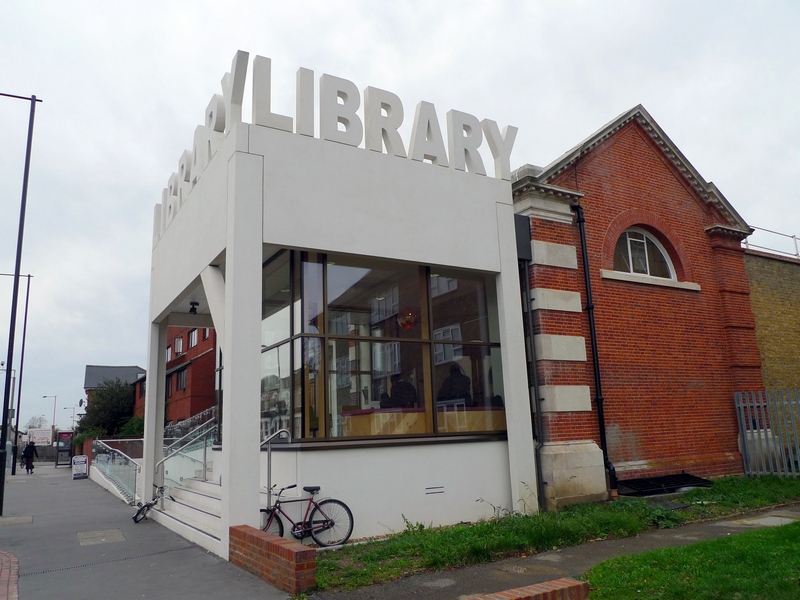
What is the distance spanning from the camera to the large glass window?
394 inches

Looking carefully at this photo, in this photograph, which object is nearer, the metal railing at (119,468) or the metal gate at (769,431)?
the metal gate at (769,431)

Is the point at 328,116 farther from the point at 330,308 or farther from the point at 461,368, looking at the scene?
the point at 461,368

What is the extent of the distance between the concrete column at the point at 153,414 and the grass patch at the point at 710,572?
9.61 meters

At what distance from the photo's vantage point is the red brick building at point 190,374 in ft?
138

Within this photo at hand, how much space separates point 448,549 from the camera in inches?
307

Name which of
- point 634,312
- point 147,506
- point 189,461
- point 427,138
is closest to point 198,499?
point 147,506

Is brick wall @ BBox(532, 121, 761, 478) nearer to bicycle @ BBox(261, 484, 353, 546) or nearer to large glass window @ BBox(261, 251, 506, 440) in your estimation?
large glass window @ BBox(261, 251, 506, 440)

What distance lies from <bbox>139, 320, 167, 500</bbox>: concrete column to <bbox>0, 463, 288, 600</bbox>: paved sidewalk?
34.8 inches

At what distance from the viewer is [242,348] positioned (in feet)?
28.7

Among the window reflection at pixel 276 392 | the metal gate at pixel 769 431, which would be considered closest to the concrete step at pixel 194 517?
the window reflection at pixel 276 392

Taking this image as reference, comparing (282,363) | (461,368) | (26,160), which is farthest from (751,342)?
(26,160)

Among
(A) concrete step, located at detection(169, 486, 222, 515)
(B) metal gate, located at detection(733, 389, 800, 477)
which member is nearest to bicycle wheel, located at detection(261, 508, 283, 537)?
(A) concrete step, located at detection(169, 486, 222, 515)

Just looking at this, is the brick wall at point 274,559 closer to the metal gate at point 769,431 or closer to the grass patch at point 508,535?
the grass patch at point 508,535

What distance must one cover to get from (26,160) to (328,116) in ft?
31.3
